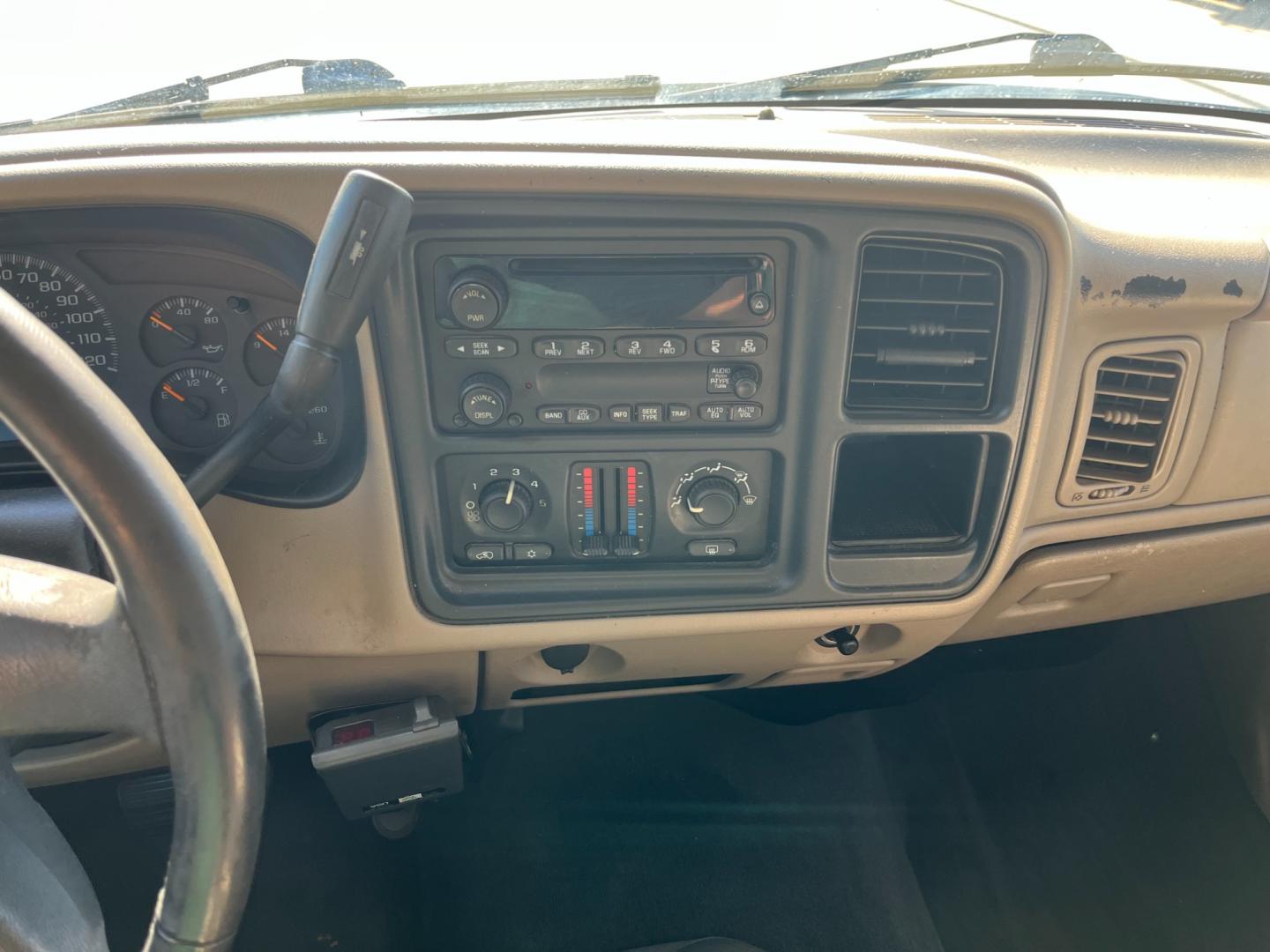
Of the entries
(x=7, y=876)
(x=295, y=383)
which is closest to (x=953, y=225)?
(x=295, y=383)

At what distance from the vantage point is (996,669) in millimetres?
2084

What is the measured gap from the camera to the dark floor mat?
175cm

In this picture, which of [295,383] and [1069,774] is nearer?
[295,383]

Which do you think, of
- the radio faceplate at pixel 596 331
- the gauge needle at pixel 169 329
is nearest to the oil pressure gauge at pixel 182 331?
the gauge needle at pixel 169 329

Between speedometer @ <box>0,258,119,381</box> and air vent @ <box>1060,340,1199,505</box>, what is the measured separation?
1.22 m

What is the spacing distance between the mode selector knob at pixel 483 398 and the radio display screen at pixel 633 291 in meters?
0.07

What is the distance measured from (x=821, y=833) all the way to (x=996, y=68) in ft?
4.60

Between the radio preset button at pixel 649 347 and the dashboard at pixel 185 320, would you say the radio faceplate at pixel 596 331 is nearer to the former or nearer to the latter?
the radio preset button at pixel 649 347

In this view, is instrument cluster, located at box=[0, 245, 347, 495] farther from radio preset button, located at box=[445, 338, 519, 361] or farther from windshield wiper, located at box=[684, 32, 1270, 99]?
windshield wiper, located at box=[684, 32, 1270, 99]

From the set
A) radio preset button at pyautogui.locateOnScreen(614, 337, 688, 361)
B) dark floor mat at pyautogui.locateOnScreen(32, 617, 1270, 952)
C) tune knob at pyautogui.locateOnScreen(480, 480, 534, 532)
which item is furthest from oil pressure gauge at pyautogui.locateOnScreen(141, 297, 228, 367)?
dark floor mat at pyautogui.locateOnScreen(32, 617, 1270, 952)

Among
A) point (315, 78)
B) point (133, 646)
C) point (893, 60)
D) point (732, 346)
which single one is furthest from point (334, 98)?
point (133, 646)

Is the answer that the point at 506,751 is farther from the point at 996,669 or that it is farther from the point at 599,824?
the point at 996,669

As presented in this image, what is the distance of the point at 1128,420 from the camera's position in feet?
4.46

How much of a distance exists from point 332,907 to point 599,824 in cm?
50
